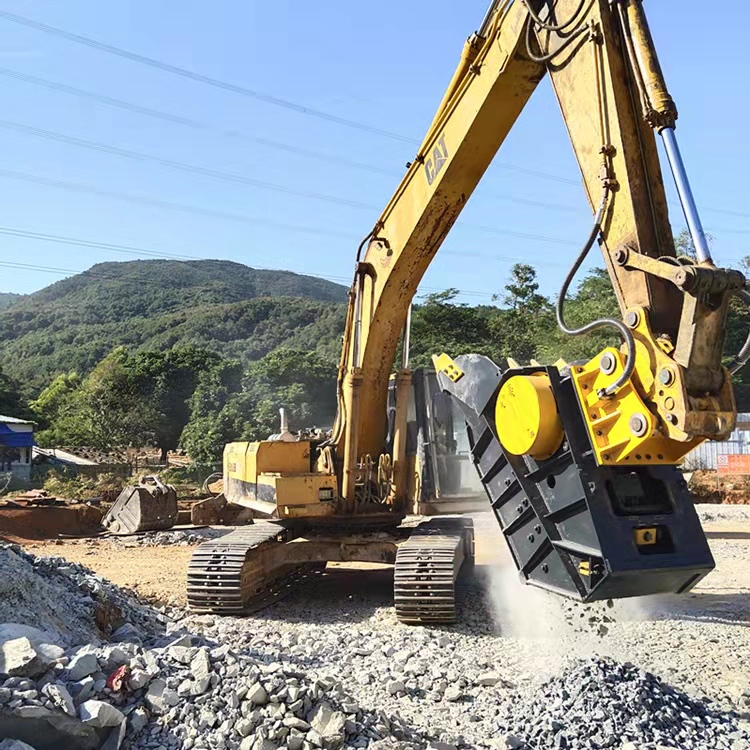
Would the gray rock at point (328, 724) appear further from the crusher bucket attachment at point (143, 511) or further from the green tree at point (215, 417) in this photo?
the green tree at point (215, 417)

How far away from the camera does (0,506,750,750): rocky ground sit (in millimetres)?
4266

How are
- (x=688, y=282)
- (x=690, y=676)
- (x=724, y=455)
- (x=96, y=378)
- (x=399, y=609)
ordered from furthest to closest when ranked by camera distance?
(x=96, y=378) < (x=724, y=455) < (x=399, y=609) < (x=690, y=676) < (x=688, y=282)

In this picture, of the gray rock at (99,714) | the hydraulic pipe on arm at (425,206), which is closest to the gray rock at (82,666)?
the gray rock at (99,714)

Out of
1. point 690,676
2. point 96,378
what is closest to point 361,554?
point 690,676

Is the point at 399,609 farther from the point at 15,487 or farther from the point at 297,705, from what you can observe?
the point at 15,487

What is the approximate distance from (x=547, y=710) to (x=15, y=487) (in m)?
25.2

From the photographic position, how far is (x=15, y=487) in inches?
1046

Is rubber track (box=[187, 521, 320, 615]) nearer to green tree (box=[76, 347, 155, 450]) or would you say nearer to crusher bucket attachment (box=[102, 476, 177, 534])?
crusher bucket attachment (box=[102, 476, 177, 534])

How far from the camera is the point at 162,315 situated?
11631 cm

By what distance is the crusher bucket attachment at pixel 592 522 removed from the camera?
4375mm

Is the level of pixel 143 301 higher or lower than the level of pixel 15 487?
higher

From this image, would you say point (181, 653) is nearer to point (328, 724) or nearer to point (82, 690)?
point (82, 690)

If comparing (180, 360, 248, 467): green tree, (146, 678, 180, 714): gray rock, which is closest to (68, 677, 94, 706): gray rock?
(146, 678, 180, 714): gray rock

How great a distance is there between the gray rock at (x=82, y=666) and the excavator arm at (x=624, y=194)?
2744 millimetres
